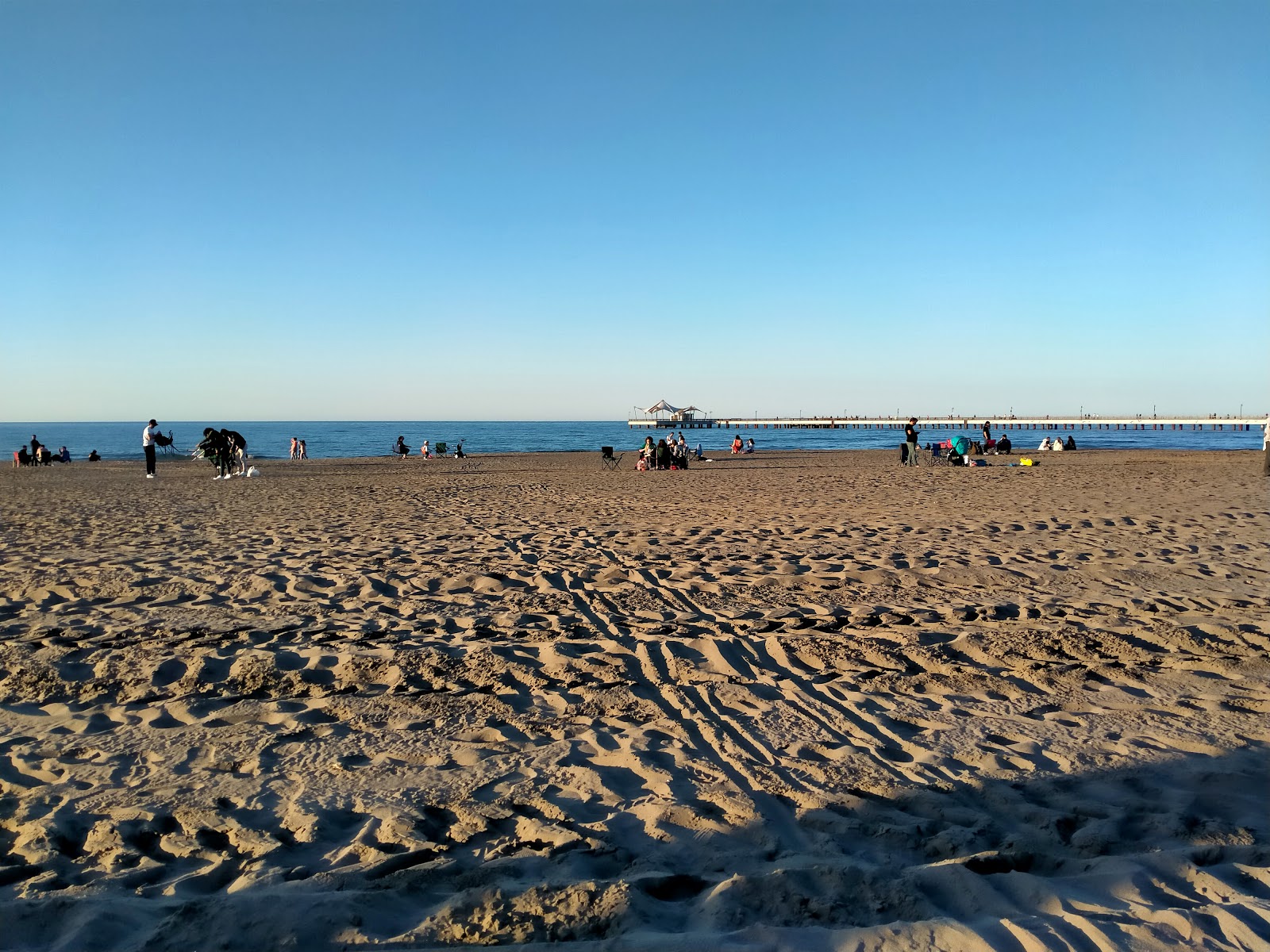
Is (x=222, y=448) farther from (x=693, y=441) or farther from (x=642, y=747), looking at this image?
(x=693, y=441)

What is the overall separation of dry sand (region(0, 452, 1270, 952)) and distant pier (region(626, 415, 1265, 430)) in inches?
3211

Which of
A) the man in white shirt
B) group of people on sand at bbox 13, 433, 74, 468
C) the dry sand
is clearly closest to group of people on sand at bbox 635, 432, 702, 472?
the man in white shirt

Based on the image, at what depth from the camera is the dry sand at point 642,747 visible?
2232 millimetres

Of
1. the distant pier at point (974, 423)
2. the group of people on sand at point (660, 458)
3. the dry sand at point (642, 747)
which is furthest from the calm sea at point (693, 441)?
the dry sand at point (642, 747)

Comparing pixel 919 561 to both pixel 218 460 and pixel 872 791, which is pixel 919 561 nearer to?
pixel 872 791

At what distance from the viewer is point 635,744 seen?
137 inches

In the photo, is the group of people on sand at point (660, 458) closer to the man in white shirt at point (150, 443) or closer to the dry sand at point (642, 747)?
the man in white shirt at point (150, 443)

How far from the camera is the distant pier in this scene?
9419cm

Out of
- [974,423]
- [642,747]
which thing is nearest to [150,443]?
[642,747]

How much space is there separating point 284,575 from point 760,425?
11118cm

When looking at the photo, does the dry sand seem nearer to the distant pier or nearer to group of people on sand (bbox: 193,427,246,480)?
group of people on sand (bbox: 193,427,246,480)

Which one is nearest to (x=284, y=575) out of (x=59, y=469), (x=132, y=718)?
(x=132, y=718)

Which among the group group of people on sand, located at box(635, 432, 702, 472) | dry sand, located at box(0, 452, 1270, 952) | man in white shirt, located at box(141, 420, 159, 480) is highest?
man in white shirt, located at box(141, 420, 159, 480)

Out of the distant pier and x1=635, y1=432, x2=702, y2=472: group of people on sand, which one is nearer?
x1=635, y1=432, x2=702, y2=472: group of people on sand
